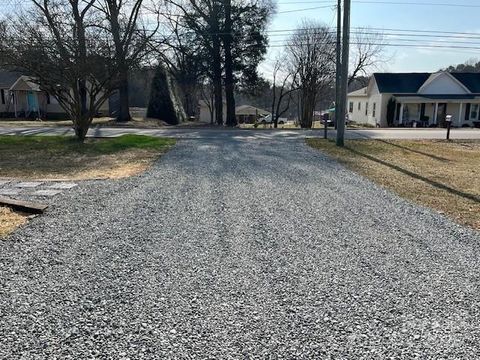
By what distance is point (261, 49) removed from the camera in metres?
28.1

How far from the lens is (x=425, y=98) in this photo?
113ft

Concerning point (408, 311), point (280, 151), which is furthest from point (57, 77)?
point (408, 311)

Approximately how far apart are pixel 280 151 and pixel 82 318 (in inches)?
410

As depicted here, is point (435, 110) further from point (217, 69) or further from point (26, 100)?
point (26, 100)

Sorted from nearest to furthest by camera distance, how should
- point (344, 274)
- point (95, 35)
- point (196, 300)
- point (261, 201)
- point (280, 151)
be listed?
1. point (196, 300)
2. point (344, 274)
3. point (261, 201)
4. point (280, 151)
5. point (95, 35)

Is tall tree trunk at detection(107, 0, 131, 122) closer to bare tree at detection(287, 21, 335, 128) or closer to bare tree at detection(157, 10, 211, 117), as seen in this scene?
bare tree at detection(157, 10, 211, 117)

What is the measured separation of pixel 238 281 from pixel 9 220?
129 inches

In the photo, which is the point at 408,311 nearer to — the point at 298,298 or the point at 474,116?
the point at 298,298

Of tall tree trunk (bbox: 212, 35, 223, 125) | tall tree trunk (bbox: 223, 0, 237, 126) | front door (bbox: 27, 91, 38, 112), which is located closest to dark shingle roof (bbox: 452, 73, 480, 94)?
tall tree trunk (bbox: 223, 0, 237, 126)

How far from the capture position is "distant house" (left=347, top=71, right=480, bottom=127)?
34438 mm

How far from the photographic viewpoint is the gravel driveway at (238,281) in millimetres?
2531

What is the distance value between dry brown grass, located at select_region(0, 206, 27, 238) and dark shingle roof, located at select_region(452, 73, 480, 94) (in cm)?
3906

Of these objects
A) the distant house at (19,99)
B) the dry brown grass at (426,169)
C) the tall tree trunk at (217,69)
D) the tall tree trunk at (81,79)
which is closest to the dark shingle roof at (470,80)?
the tall tree trunk at (217,69)

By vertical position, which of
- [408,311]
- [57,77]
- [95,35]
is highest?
[95,35]
